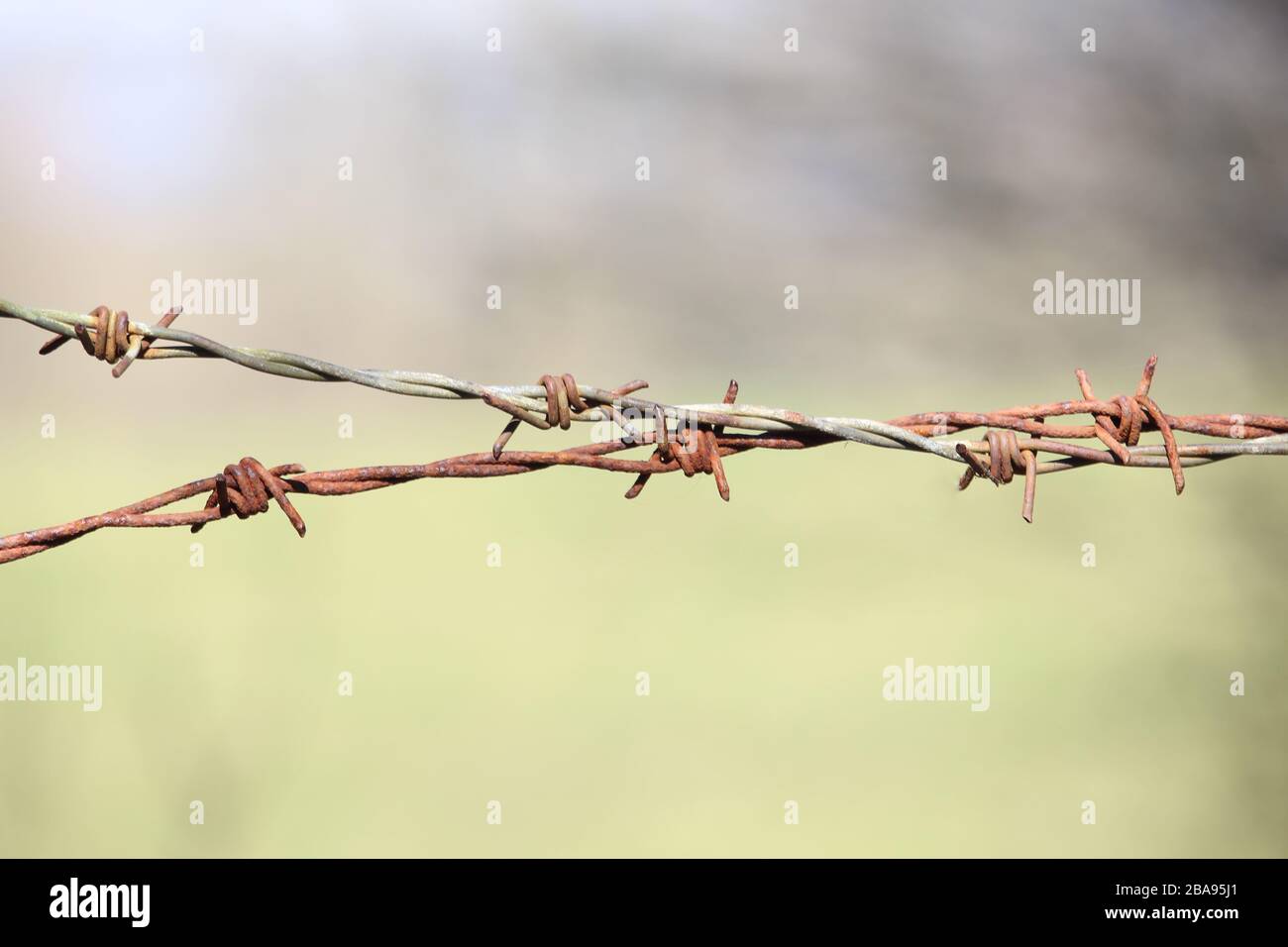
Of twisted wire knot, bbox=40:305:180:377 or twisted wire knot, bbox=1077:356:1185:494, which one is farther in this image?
twisted wire knot, bbox=1077:356:1185:494

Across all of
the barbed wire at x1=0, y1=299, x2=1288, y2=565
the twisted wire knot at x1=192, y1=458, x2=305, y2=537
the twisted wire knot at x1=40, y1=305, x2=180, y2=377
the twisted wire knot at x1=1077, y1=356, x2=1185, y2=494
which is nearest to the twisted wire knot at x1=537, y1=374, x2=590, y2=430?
the barbed wire at x1=0, y1=299, x2=1288, y2=565

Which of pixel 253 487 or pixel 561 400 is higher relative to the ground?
pixel 561 400

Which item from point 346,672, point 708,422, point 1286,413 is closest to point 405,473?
point 708,422

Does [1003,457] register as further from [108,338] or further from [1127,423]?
[108,338]

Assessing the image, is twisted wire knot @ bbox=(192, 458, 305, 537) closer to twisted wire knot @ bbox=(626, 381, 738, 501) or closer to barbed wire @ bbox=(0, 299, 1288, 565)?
barbed wire @ bbox=(0, 299, 1288, 565)

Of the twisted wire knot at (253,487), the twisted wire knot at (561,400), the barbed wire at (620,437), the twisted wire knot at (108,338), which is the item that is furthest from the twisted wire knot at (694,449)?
the twisted wire knot at (108,338)

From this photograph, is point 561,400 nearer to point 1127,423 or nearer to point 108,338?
point 108,338

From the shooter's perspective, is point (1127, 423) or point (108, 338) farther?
point (1127, 423)

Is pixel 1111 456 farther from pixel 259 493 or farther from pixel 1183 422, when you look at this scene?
pixel 259 493

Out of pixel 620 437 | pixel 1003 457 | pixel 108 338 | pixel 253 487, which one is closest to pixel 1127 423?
pixel 1003 457
